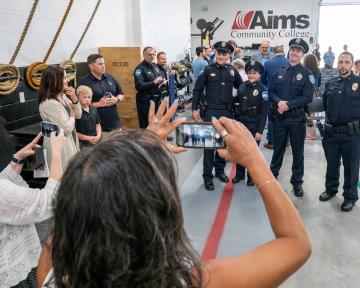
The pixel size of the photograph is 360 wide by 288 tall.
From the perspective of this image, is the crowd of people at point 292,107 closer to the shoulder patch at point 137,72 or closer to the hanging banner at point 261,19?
the shoulder patch at point 137,72

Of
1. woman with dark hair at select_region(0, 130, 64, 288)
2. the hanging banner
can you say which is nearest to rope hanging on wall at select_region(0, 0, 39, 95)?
woman with dark hair at select_region(0, 130, 64, 288)

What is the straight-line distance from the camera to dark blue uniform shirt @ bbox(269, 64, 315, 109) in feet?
13.1

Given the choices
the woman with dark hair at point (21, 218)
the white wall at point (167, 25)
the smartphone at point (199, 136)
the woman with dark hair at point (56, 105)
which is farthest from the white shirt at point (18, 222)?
the white wall at point (167, 25)

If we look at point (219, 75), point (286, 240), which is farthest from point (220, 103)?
point (286, 240)

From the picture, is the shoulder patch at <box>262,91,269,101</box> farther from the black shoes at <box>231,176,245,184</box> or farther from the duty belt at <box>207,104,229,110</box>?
the black shoes at <box>231,176,245,184</box>

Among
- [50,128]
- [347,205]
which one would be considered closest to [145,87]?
[347,205]

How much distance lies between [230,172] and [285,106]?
1.47 meters

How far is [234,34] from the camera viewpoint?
57.2 ft

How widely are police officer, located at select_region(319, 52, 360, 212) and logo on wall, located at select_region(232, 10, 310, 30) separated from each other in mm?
14445

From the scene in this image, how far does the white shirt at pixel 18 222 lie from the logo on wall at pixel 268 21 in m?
17.1

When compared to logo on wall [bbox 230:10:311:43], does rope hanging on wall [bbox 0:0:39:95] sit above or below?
below

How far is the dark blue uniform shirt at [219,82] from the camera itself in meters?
4.43

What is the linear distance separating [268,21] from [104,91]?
47.6ft

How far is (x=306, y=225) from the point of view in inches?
138
